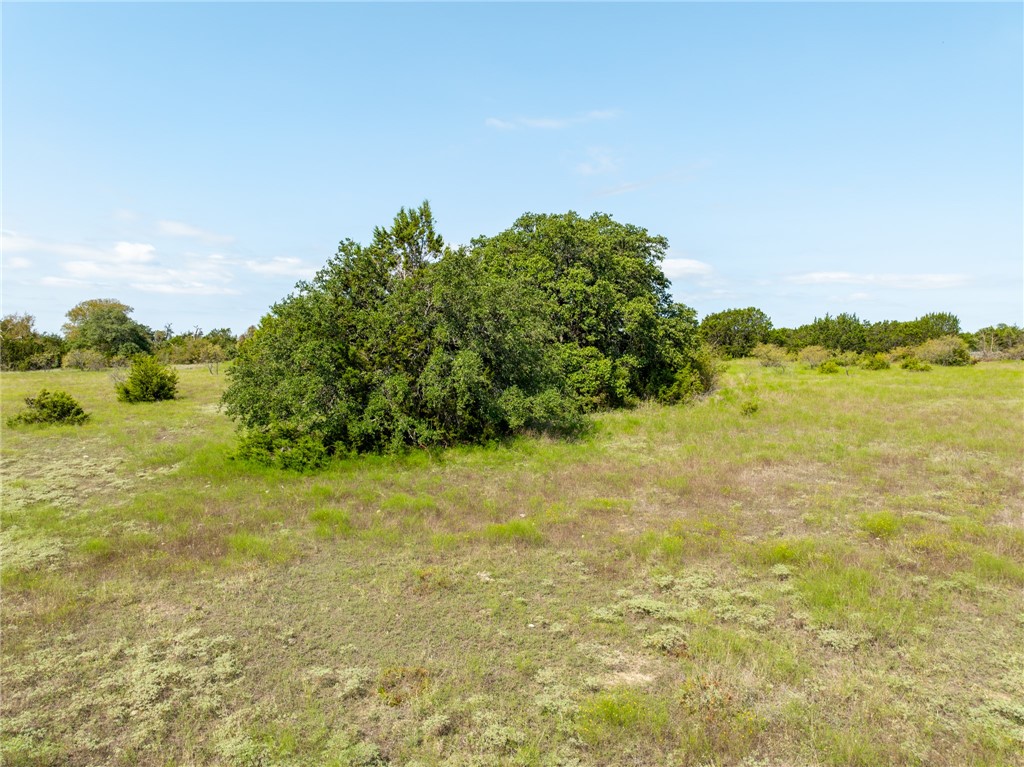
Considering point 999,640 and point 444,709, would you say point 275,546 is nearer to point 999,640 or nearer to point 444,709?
point 444,709

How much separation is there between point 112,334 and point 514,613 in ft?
202

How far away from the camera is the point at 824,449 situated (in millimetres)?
17047

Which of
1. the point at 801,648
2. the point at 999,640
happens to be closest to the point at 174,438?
the point at 801,648

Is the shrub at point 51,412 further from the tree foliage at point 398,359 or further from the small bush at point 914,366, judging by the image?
the small bush at point 914,366

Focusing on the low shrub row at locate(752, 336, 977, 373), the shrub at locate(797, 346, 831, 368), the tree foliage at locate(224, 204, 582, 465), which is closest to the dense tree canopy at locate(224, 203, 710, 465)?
the tree foliage at locate(224, 204, 582, 465)

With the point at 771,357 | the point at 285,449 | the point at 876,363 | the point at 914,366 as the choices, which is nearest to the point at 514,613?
the point at 285,449

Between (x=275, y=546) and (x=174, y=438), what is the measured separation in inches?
483

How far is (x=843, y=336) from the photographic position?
5731cm

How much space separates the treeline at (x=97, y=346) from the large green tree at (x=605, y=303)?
107 ft

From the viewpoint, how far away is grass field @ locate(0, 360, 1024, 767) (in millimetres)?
5184

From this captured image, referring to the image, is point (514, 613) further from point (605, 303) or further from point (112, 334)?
point (112, 334)

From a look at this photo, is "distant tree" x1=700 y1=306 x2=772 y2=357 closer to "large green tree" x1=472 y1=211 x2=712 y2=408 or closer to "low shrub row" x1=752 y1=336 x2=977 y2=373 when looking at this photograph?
"low shrub row" x1=752 y1=336 x2=977 y2=373

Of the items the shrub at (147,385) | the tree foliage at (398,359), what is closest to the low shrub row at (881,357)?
the tree foliage at (398,359)

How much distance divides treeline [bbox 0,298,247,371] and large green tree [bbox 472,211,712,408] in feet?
107
